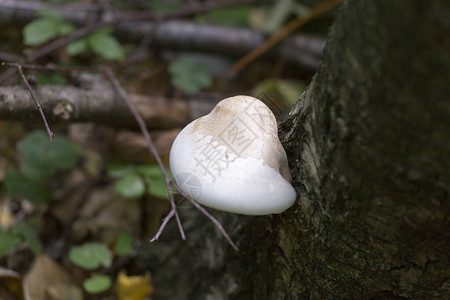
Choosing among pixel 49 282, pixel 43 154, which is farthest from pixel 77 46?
pixel 49 282

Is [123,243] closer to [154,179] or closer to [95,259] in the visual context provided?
[95,259]

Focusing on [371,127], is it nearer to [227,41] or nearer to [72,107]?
[72,107]

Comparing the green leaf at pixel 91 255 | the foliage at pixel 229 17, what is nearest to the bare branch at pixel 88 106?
the green leaf at pixel 91 255

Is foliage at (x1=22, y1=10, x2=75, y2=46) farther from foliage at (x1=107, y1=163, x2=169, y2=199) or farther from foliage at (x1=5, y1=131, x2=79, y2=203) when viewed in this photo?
foliage at (x1=107, y1=163, x2=169, y2=199)

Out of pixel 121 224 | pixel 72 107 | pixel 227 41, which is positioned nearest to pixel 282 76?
pixel 227 41

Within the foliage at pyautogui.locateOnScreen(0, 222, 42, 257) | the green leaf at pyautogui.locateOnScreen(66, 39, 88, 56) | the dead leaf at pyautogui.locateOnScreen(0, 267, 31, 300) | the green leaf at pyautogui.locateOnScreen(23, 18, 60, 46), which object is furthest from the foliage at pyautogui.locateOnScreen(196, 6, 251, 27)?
the dead leaf at pyautogui.locateOnScreen(0, 267, 31, 300)

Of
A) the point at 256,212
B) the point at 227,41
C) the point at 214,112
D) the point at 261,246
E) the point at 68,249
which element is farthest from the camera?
the point at 227,41
